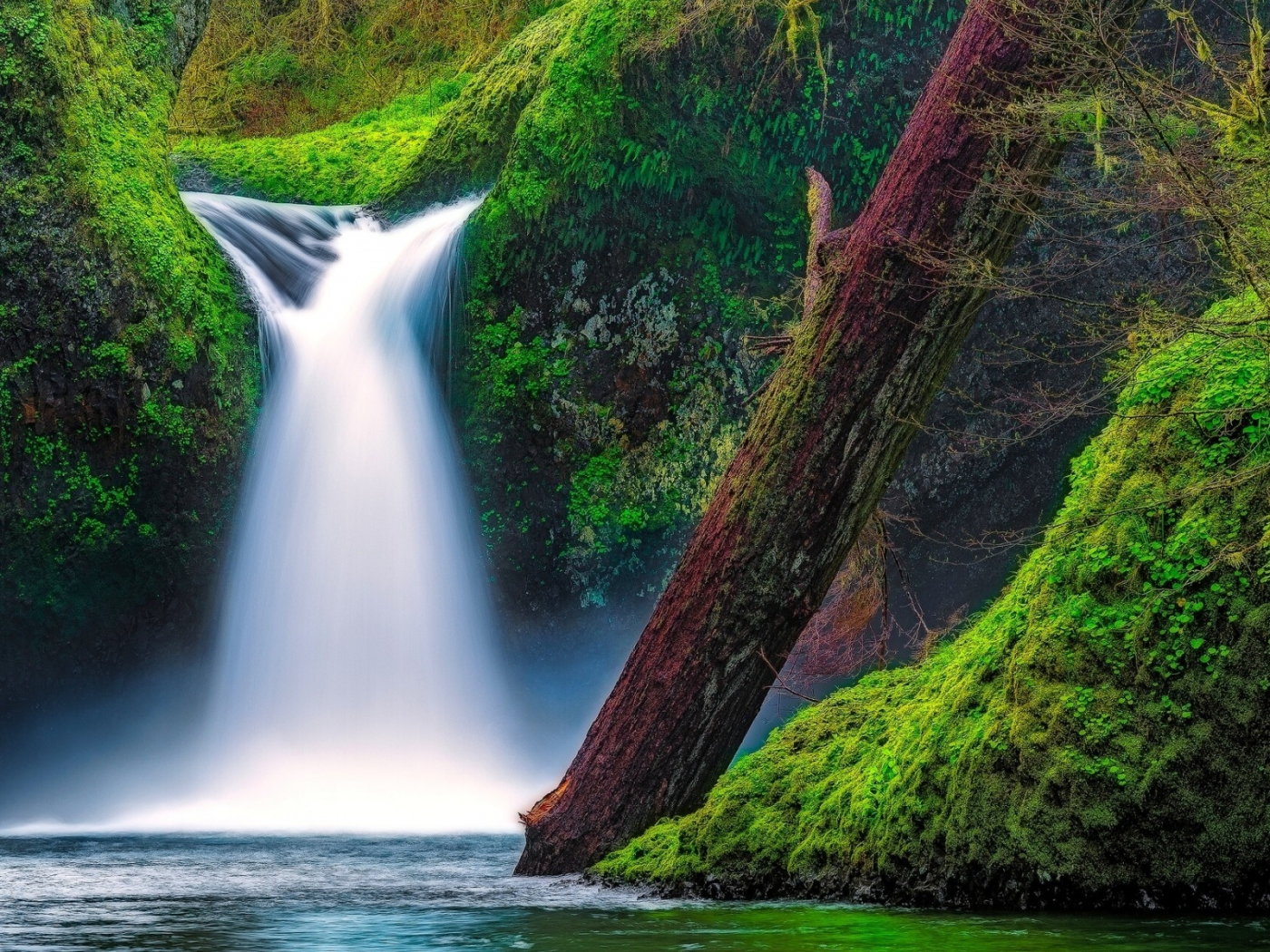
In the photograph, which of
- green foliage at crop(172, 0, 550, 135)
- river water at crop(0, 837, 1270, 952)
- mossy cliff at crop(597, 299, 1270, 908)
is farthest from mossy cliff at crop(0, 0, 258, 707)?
green foliage at crop(172, 0, 550, 135)

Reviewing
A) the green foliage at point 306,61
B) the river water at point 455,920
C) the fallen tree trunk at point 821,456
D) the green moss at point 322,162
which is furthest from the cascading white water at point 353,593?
the green foliage at point 306,61

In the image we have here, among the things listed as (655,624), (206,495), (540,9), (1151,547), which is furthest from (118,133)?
(540,9)

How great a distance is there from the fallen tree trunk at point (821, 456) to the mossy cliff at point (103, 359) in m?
6.36

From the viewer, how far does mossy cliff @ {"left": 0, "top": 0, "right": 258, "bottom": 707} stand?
9.60 m

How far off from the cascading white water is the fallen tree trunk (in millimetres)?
5241

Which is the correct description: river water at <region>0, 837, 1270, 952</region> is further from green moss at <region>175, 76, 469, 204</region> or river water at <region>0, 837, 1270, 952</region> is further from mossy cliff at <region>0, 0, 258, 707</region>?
green moss at <region>175, 76, 469, 204</region>

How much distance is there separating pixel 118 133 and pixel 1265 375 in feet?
29.2

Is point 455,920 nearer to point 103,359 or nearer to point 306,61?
point 103,359

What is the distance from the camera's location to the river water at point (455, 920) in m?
3.44

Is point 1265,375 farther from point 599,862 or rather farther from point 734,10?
point 734,10

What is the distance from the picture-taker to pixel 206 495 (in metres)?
10.8

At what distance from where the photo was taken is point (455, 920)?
159 inches

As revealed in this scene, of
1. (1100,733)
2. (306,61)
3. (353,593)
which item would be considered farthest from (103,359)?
(306,61)

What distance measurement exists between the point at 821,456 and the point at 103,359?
6703mm
